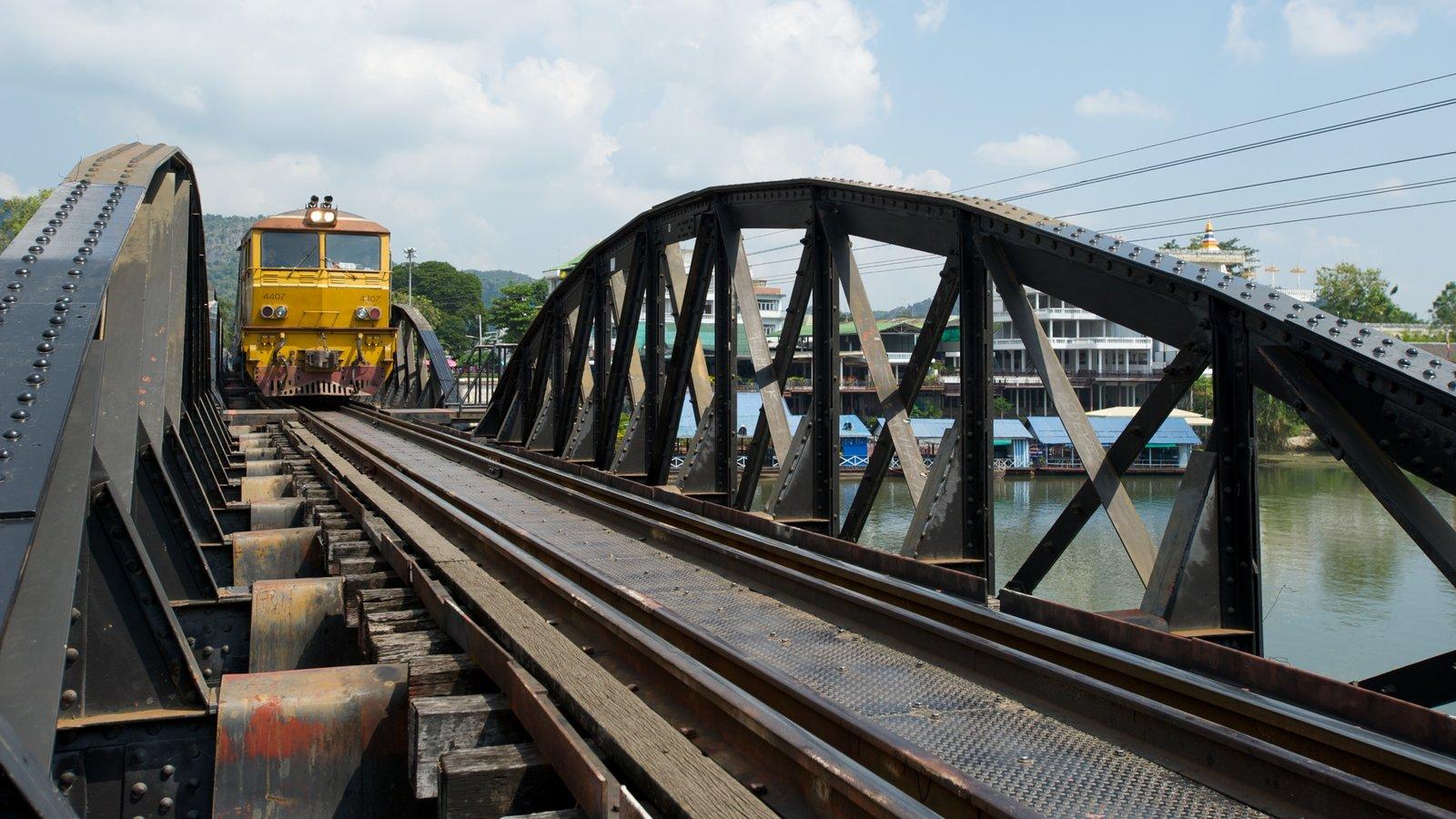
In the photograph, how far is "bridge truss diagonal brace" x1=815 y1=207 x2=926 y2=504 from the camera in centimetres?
799

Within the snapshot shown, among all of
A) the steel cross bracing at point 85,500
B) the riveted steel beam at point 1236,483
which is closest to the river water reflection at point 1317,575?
the riveted steel beam at point 1236,483

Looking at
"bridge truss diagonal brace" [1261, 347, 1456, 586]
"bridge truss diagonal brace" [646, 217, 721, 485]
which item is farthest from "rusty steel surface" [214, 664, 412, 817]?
"bridge truss diagonal brace" [646, 217, 721, 485]

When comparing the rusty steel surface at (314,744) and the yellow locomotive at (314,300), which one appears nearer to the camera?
the rusty steel surface at (314,744)

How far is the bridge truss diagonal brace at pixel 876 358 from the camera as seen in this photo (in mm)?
7992

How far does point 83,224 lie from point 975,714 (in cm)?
421

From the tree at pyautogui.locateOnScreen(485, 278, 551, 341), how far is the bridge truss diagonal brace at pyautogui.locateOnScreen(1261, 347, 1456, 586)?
8821 cm

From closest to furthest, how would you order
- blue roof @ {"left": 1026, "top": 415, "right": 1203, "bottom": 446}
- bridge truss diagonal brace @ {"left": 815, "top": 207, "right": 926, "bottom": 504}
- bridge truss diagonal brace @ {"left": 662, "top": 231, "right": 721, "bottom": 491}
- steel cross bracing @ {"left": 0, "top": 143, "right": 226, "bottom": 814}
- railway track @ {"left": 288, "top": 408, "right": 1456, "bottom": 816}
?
steel cross bracing @ {"left": 0, "top": 143, "right": 226, "bottom": 814}
railway track @ {"left": 288, "top": 408, "right": 1456, "bottom": 816}
bridge truss diagonal brace @ {"left": 815, "top": 207, "right": 926, "bottom": 504}
bridge truss diagonal brace @ {"left": 662, "top": 231, "right": 721, "bottom": 491}
blue roof @ {"left": 1026, "top": 415, "right": 1203, "bottom": 446}

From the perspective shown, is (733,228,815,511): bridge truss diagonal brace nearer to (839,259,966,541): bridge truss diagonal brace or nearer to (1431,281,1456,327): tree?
(839,259,966,541): bridge truss diagonal brace

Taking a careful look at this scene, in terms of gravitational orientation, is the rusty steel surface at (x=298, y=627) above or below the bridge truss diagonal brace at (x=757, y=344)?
below

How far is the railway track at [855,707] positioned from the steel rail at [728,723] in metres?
0.01

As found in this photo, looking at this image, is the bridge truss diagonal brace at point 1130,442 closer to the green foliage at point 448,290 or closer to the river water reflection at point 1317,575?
the river water reflection at point 1317,575

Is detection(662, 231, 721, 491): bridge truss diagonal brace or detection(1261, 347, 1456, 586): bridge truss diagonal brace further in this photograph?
detection(662, 231, 721, 491): bridge truss diagonal brace

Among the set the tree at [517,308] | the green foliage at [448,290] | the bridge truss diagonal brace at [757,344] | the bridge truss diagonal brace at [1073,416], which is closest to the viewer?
the bridge truss diagonal brace at [1073,416]

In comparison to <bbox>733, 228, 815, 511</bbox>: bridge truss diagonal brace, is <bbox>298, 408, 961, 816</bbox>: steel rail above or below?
below
